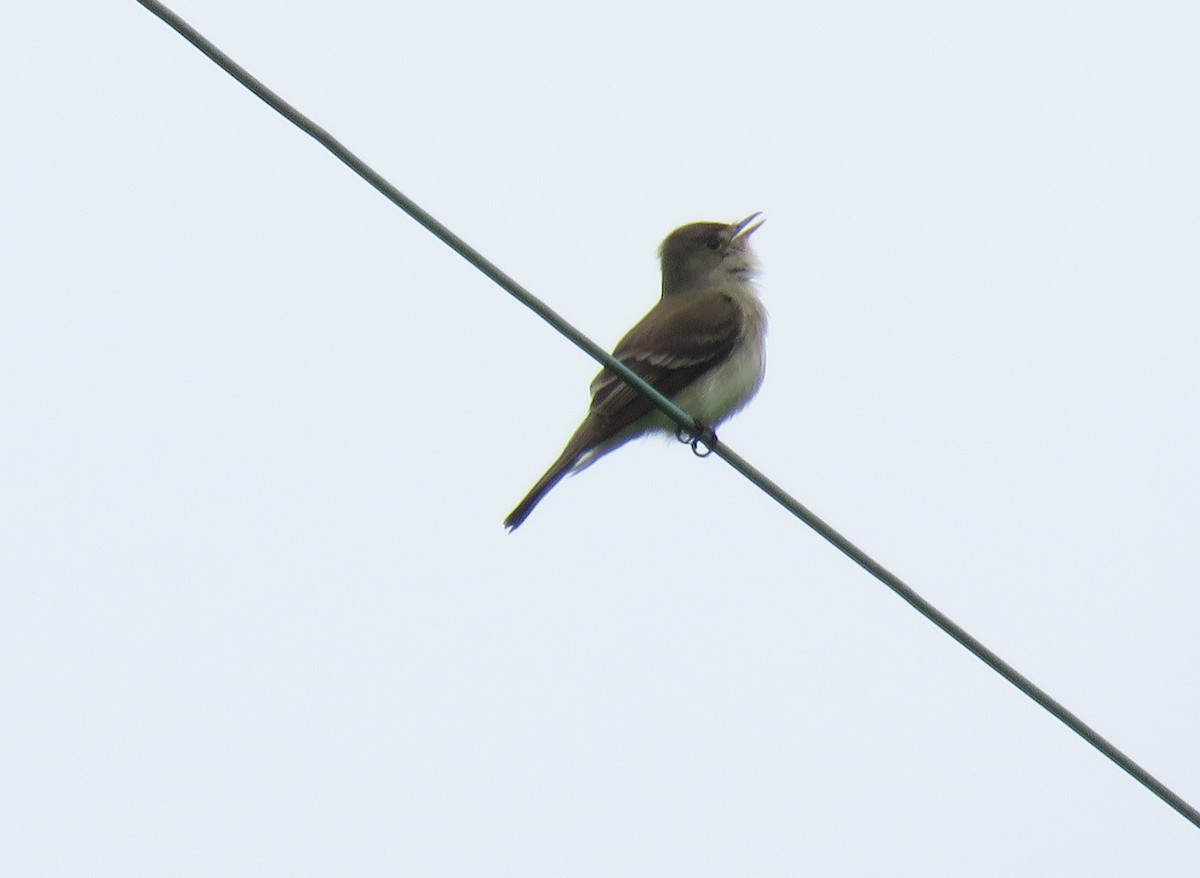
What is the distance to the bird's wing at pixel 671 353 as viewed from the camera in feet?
27.8

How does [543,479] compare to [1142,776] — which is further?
[543,479]

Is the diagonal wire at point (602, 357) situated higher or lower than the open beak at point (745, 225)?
lower

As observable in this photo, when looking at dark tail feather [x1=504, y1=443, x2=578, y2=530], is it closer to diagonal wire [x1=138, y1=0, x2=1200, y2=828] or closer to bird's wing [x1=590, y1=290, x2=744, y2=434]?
bird's wing [x1=590, y1=290, x2=744, y2=434]

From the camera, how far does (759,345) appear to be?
361 inches

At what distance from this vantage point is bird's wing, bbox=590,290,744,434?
8477 mm

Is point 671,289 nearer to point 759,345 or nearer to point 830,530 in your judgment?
point 759,345

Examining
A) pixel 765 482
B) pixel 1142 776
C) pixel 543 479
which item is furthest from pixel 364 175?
pixel 543 479

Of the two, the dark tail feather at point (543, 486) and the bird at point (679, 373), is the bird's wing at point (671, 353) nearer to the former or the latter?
the bird at point (679, 373)

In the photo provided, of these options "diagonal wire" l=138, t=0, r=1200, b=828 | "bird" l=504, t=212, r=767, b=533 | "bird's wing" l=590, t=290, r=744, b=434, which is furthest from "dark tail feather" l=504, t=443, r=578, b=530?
"diagonal wire" l=138, t=0, r=1200, b=828

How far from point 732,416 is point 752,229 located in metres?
1.74

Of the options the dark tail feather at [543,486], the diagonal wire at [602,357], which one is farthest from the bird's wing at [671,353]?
the diagonal wire at [602,357]

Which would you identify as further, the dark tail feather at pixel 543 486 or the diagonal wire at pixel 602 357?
the dark tail feather at pixel 543 486

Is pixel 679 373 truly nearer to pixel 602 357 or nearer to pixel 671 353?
pixel 671 353

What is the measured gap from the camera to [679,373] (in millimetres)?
8781
